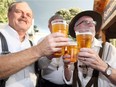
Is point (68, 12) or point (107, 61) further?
point (68, 12)

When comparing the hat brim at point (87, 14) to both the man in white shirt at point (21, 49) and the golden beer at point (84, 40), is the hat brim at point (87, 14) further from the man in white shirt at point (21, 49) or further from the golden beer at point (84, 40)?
the golden beer at point (84, 40)

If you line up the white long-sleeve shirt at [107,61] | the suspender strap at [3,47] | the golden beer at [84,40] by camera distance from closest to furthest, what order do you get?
the golden beer at [84,40], the suspender strap at [3,47], the white long-sleeve shirt at [107,61]

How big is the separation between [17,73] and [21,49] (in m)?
0.28

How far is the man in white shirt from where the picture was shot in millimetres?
1984

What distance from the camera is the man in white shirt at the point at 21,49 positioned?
1.98 metres

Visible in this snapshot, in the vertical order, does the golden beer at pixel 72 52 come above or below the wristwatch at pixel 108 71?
above

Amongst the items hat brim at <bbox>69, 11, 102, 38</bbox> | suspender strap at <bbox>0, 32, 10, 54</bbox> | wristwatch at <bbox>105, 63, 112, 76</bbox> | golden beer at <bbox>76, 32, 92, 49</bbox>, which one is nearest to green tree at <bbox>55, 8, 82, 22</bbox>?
hat brim at <bbox>69, 11, 102, 38</bbox>

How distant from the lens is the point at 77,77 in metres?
2.89

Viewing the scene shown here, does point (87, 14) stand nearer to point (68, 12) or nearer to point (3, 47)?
point (3, 47)

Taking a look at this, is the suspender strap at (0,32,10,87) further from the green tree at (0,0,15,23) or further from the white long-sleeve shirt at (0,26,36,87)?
the green tree at (0,0,15,23)

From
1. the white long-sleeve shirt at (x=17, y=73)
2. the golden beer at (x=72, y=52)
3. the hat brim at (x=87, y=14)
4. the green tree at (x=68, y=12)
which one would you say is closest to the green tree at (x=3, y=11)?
the green tree at (x=68, y=12)

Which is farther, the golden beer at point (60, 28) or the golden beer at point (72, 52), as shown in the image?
the golden beer at point (72, 52)

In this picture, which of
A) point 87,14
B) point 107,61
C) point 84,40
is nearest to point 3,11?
point 87,14

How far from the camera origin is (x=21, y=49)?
2.84 m
